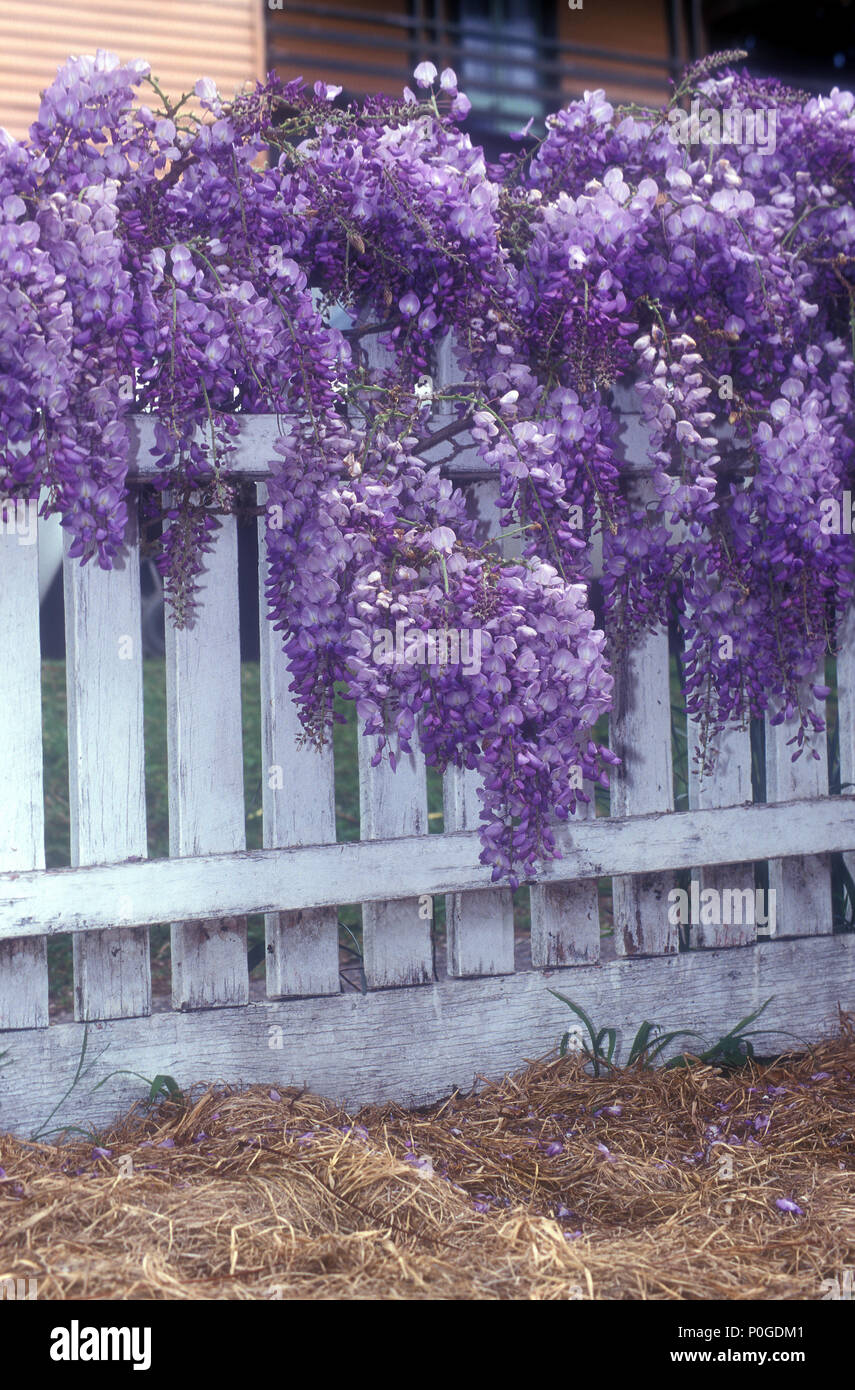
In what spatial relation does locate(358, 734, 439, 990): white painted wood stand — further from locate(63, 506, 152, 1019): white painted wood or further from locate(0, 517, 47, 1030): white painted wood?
locate(0, 517, 47, 1030): white painted wood

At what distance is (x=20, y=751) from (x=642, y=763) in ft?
4.43

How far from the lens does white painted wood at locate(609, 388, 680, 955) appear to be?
110 inches

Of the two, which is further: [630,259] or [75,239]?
[630,259]

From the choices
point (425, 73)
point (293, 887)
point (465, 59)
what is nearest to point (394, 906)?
point (293, 887)

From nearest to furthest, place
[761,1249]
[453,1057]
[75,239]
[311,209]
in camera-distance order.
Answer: [761,1249] → [75,239] → [311,209] → [453,1057]

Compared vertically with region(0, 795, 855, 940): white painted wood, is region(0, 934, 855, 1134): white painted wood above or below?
below

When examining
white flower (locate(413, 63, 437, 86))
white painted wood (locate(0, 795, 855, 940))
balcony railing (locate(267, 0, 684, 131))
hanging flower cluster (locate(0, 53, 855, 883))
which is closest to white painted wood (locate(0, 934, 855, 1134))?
white painted wood (locate(0, 795, 855, 940))

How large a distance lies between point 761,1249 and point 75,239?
6.65 feet

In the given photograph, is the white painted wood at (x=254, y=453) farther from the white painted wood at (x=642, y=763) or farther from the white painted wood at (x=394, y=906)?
the white painted wood at (x=394, y=906)

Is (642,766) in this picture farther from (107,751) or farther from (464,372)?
(107,751)

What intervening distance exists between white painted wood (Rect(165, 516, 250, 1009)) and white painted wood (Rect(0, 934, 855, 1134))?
0.09m

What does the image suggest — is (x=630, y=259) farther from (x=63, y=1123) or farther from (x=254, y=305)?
(x=63, y=1123)

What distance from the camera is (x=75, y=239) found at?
2.15 metres
